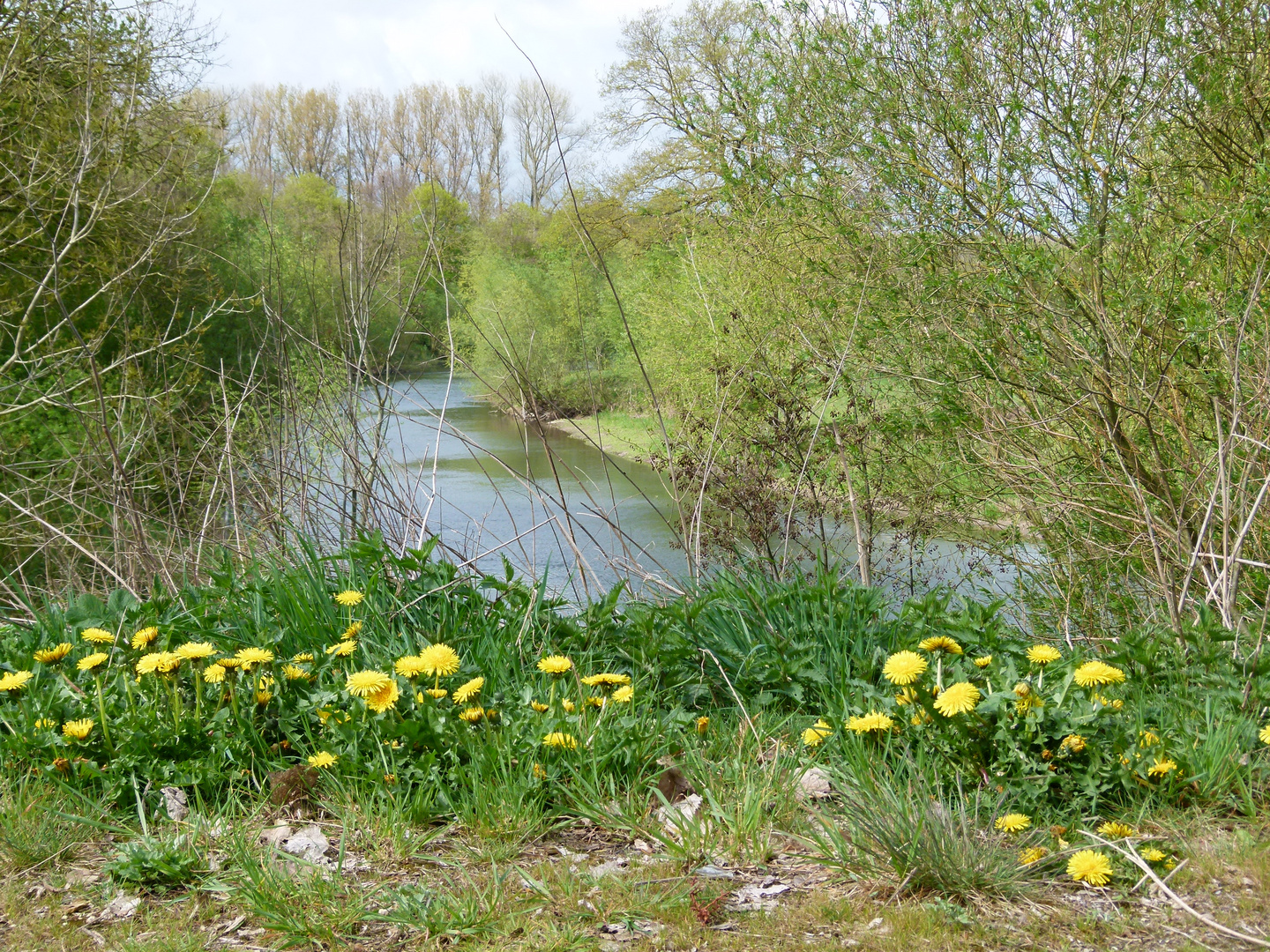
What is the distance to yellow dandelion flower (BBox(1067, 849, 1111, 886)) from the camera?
6.48 ft

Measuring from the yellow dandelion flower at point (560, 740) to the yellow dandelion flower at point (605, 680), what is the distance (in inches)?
6.4

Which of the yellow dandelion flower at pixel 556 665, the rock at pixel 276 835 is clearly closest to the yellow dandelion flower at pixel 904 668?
the yellow dandelion flower at pixel 556 665

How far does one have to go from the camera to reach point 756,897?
210 cm

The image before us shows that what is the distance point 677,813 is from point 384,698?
31.0 inches

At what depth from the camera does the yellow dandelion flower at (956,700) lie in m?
2.18

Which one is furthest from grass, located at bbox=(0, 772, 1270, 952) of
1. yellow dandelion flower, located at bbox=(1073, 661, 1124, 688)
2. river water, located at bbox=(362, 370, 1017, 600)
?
river water, located at bbox=(362, 370, 1017, 600)

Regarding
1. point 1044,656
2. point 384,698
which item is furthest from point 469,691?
point 1044,656

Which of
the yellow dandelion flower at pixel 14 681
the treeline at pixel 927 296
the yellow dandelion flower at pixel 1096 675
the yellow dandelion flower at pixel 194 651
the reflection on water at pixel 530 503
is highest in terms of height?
the treeline at pixel 927 296

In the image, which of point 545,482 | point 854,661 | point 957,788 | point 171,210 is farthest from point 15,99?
point 957,788

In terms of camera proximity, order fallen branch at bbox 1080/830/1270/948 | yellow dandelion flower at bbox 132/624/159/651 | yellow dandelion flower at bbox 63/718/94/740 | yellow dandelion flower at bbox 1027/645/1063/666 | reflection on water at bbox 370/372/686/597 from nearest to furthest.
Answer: fallen branch at bbox 1080/830/1270/948, yellow dandelion flower at bbox 1027/645/1063/666, yellow dandelion flower at bbox 63/718/94/740, yellow dandelion flower at bbox 132/624/159/651, reflection on water at bbox 370/372/686/597

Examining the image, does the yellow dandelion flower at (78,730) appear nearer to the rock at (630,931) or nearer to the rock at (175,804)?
the rock at (175,804)

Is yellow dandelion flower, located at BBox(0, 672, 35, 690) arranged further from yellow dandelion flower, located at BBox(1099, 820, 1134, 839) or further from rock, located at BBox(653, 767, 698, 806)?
yellow dandelion flower, located at BBox(1099, 820, 1134, 839)

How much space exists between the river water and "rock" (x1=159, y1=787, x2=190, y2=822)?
3.51 ft

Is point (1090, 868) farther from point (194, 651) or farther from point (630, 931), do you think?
point (194, 651)
